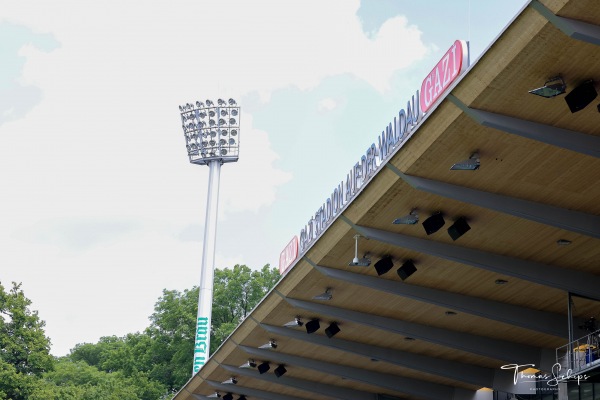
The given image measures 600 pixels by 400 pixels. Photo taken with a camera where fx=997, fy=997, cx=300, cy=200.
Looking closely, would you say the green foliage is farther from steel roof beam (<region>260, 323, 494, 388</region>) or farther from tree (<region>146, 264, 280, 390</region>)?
steel roof beam (<region>260, 323, 494, 388</region>)

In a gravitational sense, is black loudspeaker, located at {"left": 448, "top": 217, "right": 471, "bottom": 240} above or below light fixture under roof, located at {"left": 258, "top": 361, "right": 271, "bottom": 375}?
above

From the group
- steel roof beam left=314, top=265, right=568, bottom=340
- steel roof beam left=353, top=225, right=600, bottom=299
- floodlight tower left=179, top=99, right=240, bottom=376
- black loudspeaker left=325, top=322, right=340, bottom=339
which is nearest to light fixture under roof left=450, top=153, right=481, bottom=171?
steel roof beam left=353, top=225, right=600, bottom=299

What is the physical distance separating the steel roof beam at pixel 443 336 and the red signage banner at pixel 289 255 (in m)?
1.22

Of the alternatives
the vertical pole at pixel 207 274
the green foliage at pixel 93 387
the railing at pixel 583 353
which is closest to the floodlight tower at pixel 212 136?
the vertical pole at pixel 207 274

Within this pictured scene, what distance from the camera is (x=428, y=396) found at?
3856 centimetres

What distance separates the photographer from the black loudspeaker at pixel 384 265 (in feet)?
84.0

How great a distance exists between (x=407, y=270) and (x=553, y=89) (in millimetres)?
10723

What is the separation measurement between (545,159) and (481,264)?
5.81 m

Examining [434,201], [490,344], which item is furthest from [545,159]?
[490,344]

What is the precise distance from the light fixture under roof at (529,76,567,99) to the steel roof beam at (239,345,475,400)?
24381 millimetres

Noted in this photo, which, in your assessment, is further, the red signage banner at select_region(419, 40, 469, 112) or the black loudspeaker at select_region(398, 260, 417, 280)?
the black loudspeaker at select_region(398, 260, 417, 280)

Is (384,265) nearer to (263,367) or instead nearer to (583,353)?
(583,353)

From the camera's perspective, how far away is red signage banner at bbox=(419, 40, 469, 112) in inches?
687

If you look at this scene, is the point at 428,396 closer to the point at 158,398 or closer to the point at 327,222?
the point at 327,222
